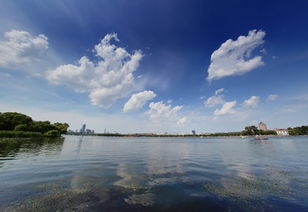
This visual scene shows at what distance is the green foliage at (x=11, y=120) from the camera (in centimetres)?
8663

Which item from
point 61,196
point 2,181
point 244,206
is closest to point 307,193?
point 244,206

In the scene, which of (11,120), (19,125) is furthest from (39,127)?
(19,125)

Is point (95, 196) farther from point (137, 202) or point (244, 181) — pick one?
point (244, 181)

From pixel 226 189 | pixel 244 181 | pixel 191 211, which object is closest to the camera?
pixel 191 211

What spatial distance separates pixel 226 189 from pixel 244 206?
267cm

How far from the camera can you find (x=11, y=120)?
89188 millimetres

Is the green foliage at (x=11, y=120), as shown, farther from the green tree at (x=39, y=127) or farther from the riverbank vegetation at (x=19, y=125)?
the green tree at (x=39, y=127)

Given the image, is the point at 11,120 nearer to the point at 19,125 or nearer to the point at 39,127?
the point at 19,125

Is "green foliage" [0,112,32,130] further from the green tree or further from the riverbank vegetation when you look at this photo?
the green tree

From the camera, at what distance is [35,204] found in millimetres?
7305

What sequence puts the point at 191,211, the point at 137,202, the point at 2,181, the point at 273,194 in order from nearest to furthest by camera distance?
the point at 191,211 → the point at 137,202 → the point at 273,194 → the point at 2,181

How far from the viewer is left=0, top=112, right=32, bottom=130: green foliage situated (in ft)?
284

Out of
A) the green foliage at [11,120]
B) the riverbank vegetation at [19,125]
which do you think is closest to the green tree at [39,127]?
the riverbank vegetation at [19,125]

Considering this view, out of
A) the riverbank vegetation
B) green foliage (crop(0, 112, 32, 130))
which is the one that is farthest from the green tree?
green foliage (crop(0, 112, 32, 130))
